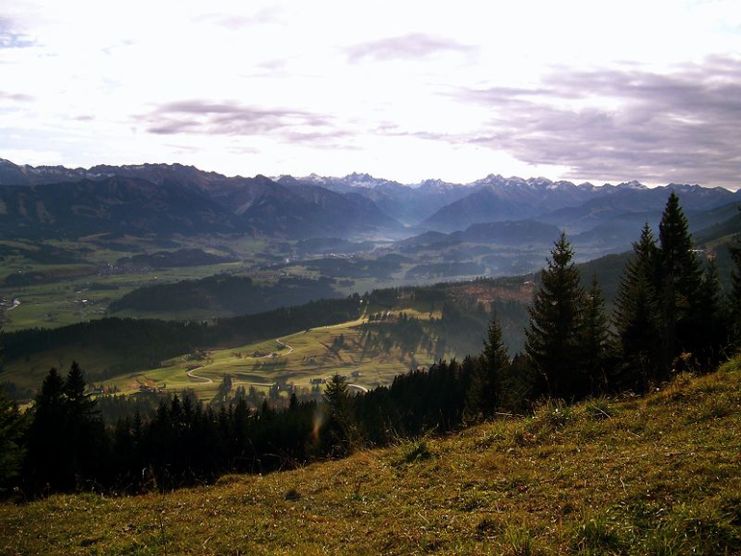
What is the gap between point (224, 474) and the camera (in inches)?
734

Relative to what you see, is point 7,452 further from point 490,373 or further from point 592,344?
point 592,344

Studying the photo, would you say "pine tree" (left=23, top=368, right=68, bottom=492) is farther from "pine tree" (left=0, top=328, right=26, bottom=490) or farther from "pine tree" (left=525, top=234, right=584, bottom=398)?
"pine tree" (left=525, top=234, right=584, bottom=398)

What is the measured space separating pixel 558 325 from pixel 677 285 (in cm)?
1344

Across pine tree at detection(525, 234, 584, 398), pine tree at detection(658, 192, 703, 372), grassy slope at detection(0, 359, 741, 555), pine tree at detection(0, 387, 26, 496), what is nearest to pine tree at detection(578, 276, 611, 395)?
pine tree at detection(525, 234, 584, 398)

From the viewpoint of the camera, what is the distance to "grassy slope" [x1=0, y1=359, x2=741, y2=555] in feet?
29.6

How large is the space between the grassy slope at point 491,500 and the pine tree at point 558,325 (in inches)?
948

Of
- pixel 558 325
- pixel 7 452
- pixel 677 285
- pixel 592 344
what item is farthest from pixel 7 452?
pixel 677 285

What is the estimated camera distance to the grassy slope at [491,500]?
9031 mm

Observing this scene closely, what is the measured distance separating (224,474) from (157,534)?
20.4ft

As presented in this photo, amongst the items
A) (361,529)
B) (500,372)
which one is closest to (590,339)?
(500,372)

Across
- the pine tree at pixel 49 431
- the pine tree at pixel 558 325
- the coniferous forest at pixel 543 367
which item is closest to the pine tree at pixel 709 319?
the coniferous forest at pixel 543 367

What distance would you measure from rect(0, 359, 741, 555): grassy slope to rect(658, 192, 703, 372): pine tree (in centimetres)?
2751

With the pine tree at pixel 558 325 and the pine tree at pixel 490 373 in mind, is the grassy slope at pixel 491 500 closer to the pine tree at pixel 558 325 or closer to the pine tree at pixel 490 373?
the pine tree at pixel 558 325

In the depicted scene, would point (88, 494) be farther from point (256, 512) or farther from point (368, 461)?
point (368, 461)
